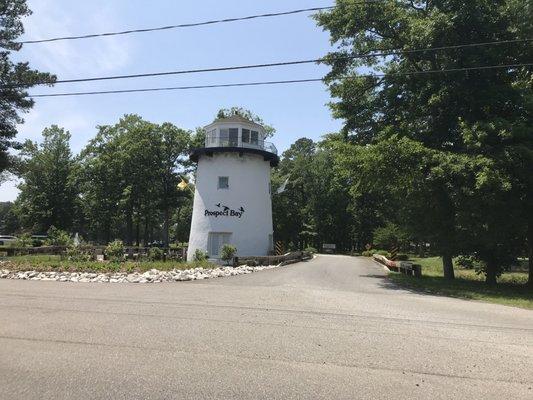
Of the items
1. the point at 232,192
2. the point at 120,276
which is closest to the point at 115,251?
the point at 120,276

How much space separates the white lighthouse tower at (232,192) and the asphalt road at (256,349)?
18.4 m

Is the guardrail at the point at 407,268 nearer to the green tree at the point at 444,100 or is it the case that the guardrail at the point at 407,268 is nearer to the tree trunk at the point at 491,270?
the green tree at the point at 444,100

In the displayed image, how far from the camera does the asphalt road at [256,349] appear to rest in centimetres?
583

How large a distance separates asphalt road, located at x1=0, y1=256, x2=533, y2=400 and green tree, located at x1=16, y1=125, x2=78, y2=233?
175ft

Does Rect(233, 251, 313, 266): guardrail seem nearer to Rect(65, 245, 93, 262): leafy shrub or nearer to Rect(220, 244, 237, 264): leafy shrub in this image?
Rect(220, 244, 237, 264): leafy shrub

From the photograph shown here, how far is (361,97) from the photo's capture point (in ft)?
84.6

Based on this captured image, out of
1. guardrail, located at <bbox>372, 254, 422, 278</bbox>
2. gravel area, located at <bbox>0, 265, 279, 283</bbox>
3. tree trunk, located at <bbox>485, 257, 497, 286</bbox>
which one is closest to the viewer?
gravel area, located at <bbox>0, 265, 279, 283</bbox>

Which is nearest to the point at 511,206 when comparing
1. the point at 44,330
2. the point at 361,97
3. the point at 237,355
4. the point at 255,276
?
the point at 361,97

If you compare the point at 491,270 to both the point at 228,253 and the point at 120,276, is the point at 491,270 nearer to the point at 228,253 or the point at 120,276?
the point at 228,253

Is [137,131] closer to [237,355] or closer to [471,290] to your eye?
[471,290]

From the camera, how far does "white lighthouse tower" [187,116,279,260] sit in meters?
32.2

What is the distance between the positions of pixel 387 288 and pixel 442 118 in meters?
9.54

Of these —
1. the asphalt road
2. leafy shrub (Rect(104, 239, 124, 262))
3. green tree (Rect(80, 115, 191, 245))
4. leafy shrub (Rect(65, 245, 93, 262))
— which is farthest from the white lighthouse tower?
green tree (Rect(80, 115, 191, 245))

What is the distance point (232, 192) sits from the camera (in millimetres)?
32469
